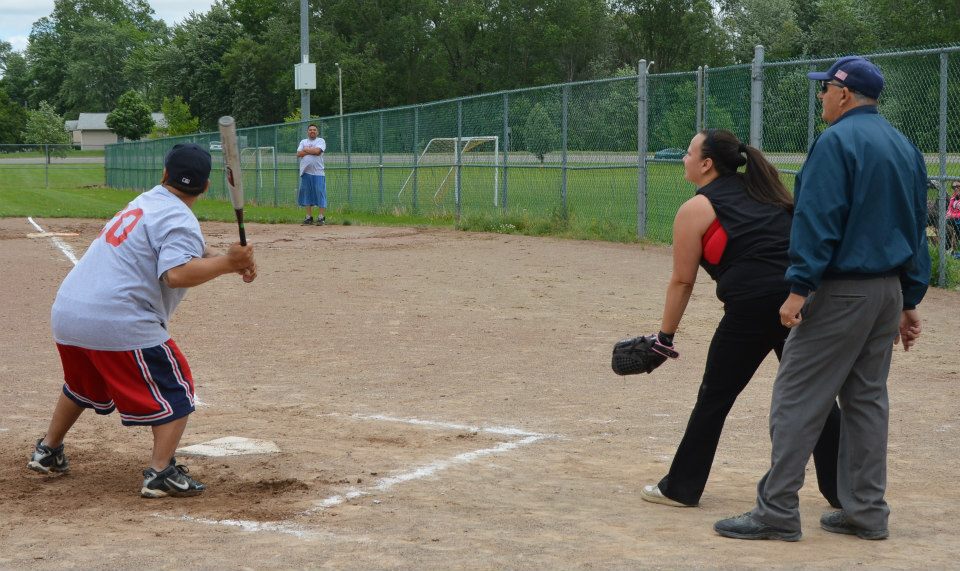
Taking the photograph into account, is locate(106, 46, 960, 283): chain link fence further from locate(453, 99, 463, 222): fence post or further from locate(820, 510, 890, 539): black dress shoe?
locate(820, 510, 890, 539): black dress shoe

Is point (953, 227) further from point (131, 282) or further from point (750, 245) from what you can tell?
point (131, 282)

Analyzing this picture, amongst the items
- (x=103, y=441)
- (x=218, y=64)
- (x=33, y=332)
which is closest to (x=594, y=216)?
(x=33, y=332)

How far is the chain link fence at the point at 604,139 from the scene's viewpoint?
1249 centimetres

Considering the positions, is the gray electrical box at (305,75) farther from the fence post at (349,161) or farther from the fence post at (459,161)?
the fence post at (459,161)

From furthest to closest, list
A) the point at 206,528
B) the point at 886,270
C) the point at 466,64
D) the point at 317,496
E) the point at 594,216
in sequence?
the point at 466,64
the point at 594,216
the point at 317,496
the point at 206,528
the point at 886,270

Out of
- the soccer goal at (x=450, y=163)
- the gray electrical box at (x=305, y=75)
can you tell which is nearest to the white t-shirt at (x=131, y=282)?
the soccer goal at (x=450, y=163)

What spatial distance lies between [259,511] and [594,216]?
553 inches

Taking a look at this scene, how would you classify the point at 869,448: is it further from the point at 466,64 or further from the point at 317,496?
the point at 466,64

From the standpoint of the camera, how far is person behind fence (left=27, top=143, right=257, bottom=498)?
4.99m

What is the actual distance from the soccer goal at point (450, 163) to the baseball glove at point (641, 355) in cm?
1581

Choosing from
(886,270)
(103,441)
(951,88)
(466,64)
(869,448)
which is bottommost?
(103,441)

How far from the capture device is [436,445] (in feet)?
20.2

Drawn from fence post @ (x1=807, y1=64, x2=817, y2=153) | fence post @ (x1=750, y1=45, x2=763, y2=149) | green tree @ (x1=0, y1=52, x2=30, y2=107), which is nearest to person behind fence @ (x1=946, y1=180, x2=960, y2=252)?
fence post @ (x1=807, y1=64, x2=817, y2=153)

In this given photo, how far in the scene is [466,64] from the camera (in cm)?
Result: 8644
